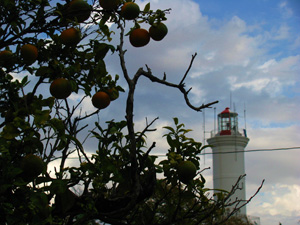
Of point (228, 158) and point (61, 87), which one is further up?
point (228, 158)

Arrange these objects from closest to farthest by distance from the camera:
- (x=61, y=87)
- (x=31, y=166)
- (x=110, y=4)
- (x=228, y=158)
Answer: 1. (x=31, y=166)
2. (x=61, y=87)
3. (x=110, y=4)
4. (x=228, y=158)

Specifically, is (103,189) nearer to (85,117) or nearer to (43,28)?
(85,117)

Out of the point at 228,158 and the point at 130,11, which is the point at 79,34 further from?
the point at 228,158

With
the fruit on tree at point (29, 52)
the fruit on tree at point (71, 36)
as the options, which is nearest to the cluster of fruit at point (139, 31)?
the fruit on tree at point (71, 36)

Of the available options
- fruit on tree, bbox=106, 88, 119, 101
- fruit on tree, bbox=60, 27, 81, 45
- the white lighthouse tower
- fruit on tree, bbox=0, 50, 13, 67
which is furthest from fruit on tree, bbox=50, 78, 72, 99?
the white lighthouse tower

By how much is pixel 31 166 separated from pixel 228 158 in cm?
2858

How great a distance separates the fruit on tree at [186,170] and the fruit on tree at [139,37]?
2.56ft

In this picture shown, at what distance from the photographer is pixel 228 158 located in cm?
2967

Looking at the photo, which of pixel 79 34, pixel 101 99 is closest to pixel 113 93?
pixel 101 99

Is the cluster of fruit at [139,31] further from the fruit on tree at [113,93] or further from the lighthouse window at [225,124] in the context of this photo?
Result: the lighthouse window at [225,124]

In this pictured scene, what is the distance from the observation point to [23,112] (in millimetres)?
2221

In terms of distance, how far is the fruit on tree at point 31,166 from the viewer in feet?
6.56

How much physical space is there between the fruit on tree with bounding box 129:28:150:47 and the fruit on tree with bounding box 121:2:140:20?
0.09m

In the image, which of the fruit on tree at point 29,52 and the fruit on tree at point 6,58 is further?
the fruit on tree at point 6,58
